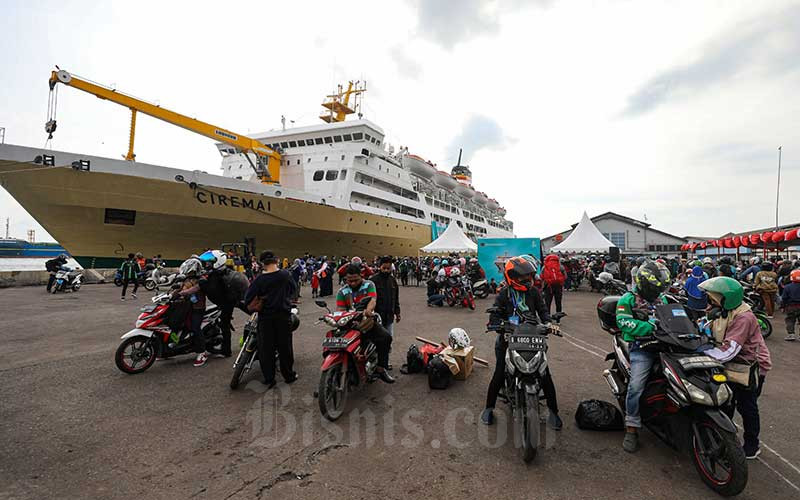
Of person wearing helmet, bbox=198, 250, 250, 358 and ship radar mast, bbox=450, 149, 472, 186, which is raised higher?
ship radar mast, bbox=450, 149, 472, 186

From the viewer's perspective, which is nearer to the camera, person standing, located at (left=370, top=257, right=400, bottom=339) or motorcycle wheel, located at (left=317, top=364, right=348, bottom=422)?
motorcycle wheel, located at (left=317, top=364, right=348, bottom=422)

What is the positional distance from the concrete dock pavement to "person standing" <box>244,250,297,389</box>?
0.37 meters

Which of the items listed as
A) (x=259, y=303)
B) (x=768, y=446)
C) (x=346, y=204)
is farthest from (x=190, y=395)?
(x=346, y=204)

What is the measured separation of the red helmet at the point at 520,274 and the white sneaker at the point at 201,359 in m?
4.39

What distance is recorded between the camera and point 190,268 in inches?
191

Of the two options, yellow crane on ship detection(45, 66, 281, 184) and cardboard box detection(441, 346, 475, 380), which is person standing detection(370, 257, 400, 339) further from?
yellow crane on ship detection(45, 66, 281, 184)

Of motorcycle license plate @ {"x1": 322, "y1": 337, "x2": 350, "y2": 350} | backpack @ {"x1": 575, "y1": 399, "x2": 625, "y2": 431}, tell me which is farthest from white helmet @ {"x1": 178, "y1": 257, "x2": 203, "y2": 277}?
backpack @ {"x1": 575, "y1": 399, "x2": 625, "y2": 431}

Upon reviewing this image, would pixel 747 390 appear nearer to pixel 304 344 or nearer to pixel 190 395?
pixel 190 395

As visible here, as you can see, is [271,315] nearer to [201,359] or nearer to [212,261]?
[212,261]

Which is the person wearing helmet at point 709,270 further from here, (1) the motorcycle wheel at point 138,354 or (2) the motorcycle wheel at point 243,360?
(1) the motorcycle wheel at point 138,354

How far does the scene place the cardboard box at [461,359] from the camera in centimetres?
428

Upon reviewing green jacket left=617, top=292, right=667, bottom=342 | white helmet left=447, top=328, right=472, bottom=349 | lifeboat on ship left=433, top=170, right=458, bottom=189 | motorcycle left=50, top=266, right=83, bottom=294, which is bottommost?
motorcycle left=50, top=266, right=83, bottom=294

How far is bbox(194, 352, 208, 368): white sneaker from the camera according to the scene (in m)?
4.82

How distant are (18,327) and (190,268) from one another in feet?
16.9
